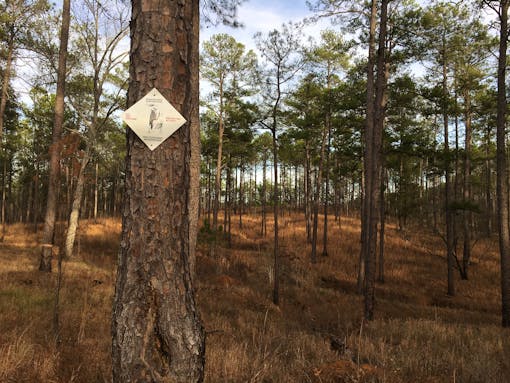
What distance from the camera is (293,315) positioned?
995 cm

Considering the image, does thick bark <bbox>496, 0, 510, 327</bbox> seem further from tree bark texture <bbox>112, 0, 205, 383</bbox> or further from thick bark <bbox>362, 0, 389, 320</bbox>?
tree bark texture <bbox>112, 0, 205, 383</bbox>

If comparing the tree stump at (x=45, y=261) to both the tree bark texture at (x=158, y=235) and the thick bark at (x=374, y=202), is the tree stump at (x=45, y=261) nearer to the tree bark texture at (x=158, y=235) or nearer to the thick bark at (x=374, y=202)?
the thick bark at (x=374, y=202)

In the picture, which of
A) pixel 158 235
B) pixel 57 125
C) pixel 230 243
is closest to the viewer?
pixel 158 235

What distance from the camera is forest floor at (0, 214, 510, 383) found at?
10.6 feet

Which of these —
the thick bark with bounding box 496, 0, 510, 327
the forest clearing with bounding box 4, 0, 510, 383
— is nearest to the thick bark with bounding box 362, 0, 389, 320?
the forest clearing with bounding box 4, 0, 510, 383

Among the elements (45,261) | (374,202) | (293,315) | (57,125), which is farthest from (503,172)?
(45,261)

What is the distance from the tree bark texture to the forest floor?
494 millimetres

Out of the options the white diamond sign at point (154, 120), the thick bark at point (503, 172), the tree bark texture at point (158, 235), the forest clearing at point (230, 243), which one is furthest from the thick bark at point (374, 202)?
the white diamond sign at point (154, 120)

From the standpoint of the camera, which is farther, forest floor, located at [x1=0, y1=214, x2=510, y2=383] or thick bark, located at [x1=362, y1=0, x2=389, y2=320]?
thick bark, located at [x1=362, y1=0, x2=389, y2=320]

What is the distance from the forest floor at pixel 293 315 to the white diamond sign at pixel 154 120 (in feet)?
5.10

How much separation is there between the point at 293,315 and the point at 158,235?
9.01 meters

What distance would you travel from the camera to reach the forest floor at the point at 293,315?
3.25 meters

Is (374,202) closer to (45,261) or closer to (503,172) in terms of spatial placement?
(503,172)

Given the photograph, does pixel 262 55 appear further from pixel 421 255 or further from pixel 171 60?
pixel 421 255
